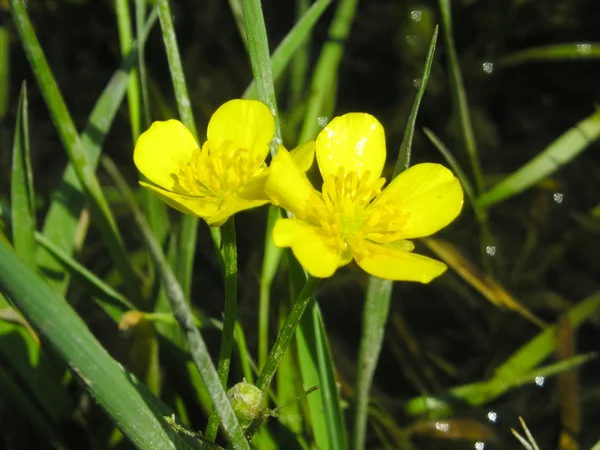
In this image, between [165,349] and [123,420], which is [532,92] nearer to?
[165,349]

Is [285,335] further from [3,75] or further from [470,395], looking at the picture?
[3,75]

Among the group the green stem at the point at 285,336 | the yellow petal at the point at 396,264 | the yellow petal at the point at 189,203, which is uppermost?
the yellow petal at the point at 189,203

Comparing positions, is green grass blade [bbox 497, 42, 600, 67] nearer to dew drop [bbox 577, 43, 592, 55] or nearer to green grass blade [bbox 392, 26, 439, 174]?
dew drop [bbox 577, 43, 592, 55]

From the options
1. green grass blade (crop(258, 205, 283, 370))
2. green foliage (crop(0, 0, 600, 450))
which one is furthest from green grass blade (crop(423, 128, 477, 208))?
green grass blade (crop(258, 205, 283, 370))

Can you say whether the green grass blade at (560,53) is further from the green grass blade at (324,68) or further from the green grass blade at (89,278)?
the green grass blade at (89,278)

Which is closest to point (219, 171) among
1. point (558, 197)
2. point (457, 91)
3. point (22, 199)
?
point (22, 199)

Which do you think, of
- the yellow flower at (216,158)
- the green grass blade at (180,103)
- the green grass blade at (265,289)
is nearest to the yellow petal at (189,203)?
the yellow flower at (216,158)
